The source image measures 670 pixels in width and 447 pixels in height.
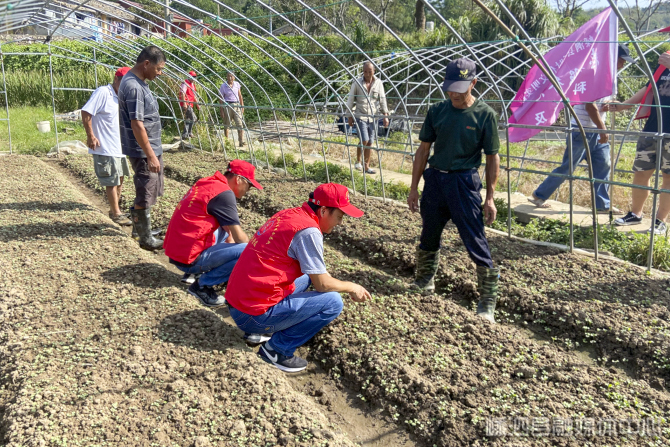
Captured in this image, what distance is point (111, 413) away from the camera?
2.50 meters

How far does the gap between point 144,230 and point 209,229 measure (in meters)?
1.58

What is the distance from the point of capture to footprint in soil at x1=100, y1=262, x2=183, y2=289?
402 cm

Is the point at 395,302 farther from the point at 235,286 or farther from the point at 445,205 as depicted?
the point at 235,286

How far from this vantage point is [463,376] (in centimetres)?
292

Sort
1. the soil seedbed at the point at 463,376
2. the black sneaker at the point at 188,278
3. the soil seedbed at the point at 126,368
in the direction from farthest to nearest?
1. the black sneaker at the point at 188,278
2. the soil seedbed at the point at 463,376
3. the soil seedbed at the point at 126,368

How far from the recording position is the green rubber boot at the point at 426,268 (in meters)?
3.97

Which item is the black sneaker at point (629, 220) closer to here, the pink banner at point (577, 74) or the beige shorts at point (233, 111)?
the pink banner at point (577, 74)

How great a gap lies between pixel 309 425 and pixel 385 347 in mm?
875

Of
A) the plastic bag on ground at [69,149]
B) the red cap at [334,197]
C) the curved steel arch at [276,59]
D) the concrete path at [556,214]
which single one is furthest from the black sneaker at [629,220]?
the plastic bag on ground at [69,149]

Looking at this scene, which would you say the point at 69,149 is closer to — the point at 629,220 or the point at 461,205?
the point at 461,205

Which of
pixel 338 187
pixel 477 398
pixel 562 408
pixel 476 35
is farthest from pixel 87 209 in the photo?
pixel 476 35

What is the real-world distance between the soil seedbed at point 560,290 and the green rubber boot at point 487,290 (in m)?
0.24

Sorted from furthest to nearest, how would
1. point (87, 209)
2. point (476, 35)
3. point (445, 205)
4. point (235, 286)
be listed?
1. point (476, 35)
2. point (87, 209)
3. point (445, 205)
4. point (235, 286)

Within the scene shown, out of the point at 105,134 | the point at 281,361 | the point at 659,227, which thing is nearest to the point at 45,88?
the point at 105,134
